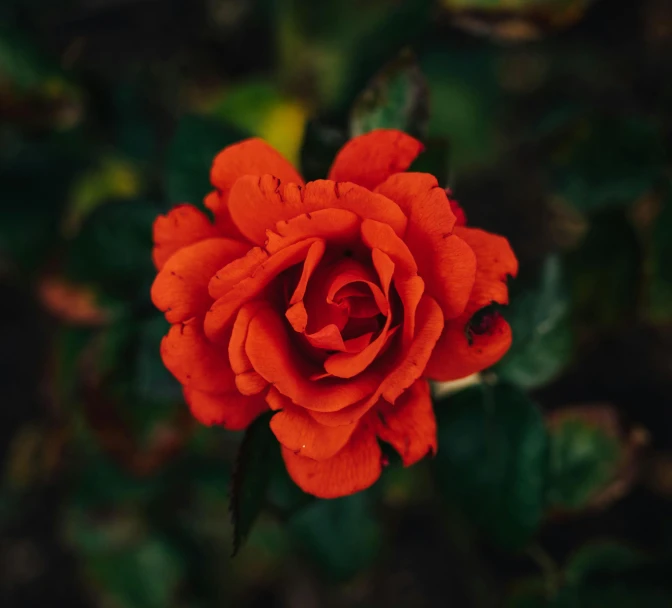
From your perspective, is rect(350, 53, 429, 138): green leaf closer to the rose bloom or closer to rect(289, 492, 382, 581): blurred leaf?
the rose bloom

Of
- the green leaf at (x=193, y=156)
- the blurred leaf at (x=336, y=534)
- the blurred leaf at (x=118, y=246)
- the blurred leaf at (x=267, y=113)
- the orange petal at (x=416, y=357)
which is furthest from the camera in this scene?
the blurred leaf at (x=267, y=113)

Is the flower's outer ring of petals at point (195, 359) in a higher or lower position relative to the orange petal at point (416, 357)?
lower

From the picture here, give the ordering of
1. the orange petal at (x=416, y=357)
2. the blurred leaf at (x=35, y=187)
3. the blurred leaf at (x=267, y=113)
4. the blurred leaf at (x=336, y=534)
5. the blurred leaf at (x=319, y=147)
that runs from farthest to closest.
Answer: the blurred leaf at (x=35, y=187) → the blurred leaf at (x=267, y=113) → the blurred leaf at (x=336, y=534) → the blurred leaf at (x=319, y=147) → the orange petal at (x=416, y=357)

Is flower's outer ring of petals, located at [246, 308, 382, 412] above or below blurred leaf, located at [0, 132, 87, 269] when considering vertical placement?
above

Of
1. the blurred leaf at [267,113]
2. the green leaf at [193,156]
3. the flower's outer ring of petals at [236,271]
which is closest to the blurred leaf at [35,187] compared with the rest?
the blurred leaf at [267,113]

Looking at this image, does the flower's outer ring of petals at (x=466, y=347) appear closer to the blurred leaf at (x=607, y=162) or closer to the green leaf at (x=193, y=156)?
the green leaf at (x=193, y=156)

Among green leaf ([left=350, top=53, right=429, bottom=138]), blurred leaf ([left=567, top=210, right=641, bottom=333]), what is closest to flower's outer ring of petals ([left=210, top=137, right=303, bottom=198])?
green leaf ([left=350, top=53, right=429, bottom=138])

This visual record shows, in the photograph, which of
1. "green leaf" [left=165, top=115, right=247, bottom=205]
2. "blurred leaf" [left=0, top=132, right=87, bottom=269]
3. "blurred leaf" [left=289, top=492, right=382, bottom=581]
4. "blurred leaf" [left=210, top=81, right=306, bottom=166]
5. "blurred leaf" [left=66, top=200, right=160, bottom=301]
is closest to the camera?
"green leaf" [left=165, top=115, right=247, bottom=205]
